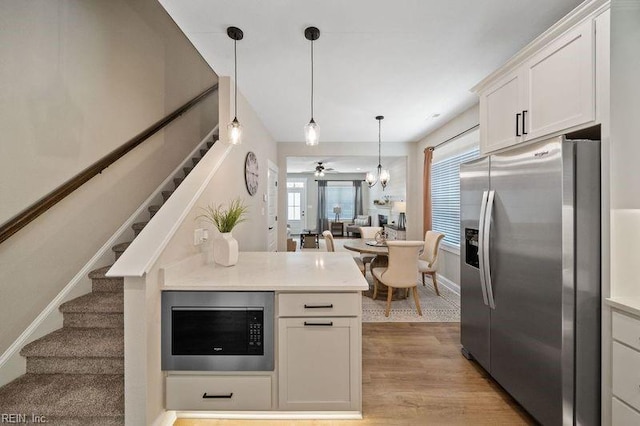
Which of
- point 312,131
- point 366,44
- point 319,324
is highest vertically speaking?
point 366,44

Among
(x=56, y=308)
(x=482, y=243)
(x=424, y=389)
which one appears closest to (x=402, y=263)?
(x=482, y=243)

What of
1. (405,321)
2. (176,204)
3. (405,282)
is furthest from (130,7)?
(405,321)

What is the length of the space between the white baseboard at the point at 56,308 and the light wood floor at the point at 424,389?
1.12m

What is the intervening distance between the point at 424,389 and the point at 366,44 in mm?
2762

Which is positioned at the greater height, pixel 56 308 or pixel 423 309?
pixel 56 308

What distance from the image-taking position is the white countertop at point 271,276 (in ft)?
5.32

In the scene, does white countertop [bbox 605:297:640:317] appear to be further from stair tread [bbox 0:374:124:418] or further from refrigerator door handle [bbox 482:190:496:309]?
stair tread [bbox 0:374:124:418]

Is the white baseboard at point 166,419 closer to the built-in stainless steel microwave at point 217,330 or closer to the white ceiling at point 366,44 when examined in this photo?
the built-in stainless steel microwave at point 217,330

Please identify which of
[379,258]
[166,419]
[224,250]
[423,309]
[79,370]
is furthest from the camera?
[379,258]

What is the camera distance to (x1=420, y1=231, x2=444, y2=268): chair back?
12.9 ft

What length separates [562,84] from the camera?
163cm

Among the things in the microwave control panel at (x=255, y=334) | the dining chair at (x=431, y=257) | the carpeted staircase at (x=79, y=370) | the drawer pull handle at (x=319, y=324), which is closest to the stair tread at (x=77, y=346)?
the carpeted staircase at (x=79, y=370)

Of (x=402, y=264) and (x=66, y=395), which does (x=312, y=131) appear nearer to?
(x=402, y=264)

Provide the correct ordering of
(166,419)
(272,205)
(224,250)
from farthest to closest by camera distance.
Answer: (272,205), (224,250), (166,419)
